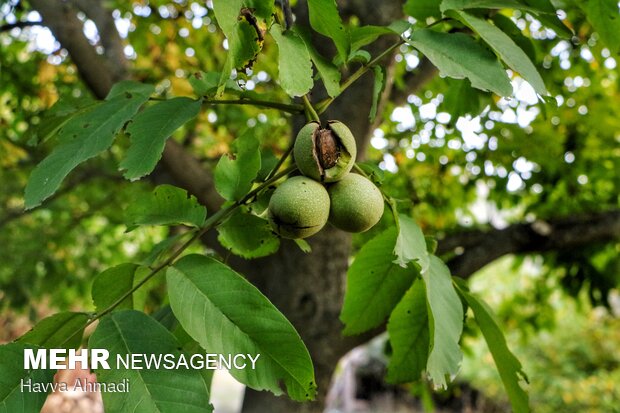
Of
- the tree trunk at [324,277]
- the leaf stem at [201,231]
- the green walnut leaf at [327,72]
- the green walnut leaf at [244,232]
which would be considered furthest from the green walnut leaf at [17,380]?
the tree trunk at [324,277]

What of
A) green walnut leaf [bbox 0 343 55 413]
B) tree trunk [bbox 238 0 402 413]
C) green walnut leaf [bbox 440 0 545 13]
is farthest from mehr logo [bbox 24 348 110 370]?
tree trunk [bbox 238 0 402 413]

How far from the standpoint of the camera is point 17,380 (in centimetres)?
95

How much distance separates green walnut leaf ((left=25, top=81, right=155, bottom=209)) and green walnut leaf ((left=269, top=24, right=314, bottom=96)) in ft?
1.04

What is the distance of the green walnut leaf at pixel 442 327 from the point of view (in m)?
1.01

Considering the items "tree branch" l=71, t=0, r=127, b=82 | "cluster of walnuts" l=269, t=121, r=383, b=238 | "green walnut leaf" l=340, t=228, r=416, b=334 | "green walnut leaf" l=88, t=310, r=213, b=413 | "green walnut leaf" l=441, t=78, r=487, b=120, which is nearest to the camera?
"green walnut leaf" l=88, t=310, r=213, b=413

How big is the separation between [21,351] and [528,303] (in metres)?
3.49

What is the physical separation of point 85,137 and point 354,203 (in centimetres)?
48

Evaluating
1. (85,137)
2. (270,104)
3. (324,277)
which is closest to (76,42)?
(324,277)

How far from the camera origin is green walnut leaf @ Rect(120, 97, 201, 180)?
3.49ft

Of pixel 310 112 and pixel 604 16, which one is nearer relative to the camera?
pixel 310 112

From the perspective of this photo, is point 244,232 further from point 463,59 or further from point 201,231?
point 463,59

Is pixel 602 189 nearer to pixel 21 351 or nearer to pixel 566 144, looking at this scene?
pixel 566 144

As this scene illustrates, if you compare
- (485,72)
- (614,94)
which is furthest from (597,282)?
(485,72)

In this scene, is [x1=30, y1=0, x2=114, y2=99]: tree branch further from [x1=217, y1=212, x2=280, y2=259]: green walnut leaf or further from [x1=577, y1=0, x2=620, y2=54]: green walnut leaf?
[x1=577, y1=0, x2=620, y2=54]: green walnut leaf
